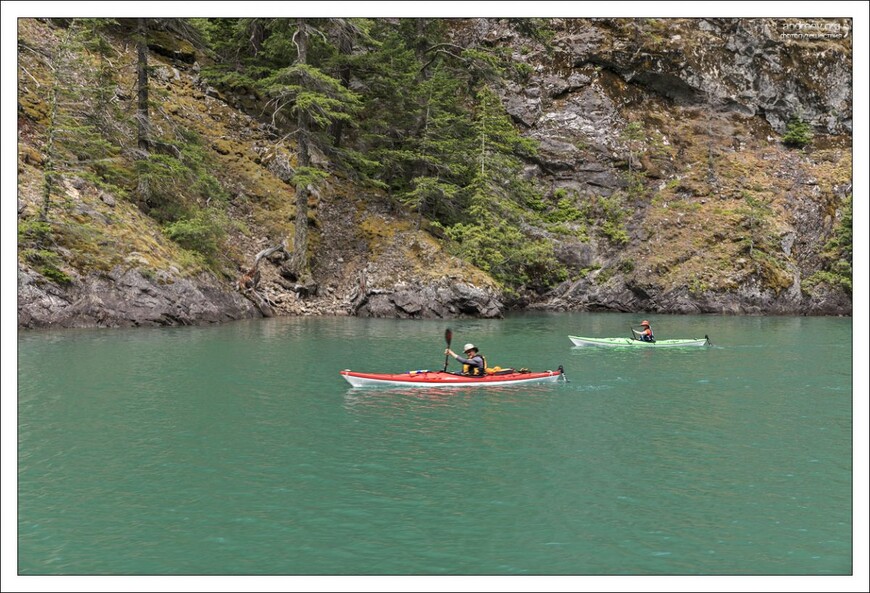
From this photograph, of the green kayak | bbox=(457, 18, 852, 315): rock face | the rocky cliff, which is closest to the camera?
the green kayak

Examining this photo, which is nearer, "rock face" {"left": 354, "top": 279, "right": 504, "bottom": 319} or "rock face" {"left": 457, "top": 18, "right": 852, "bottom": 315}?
"rock face" {"left": 354, "top": 279, "right": 504, "bottom": 319}

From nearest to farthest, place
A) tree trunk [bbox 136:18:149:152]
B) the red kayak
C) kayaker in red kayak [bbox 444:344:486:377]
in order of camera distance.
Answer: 1. the red kayak
2. kayaker in red kayak [bbox 444:344:486:377]
3. tree trunk [bbox 136:18:149:152]

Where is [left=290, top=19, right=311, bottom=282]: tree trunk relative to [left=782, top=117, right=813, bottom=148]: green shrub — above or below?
below

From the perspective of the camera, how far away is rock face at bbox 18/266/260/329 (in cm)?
3094

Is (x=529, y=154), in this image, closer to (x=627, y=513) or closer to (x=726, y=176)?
(x=726, y=176)

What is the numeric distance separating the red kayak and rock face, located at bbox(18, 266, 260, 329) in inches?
669

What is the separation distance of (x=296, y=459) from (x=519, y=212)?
3895 cm

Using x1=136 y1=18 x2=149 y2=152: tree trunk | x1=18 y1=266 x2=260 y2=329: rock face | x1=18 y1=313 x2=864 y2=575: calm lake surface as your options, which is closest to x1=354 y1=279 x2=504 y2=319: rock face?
x1=18 y1=266 x2=260 y2=329: rock face

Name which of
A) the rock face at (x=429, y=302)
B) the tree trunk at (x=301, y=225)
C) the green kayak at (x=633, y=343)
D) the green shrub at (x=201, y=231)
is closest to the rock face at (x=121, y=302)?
the green shrub at (x=201, y=231)

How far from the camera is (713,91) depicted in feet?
211

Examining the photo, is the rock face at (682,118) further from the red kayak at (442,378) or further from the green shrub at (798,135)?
the red kayak at (442,378)

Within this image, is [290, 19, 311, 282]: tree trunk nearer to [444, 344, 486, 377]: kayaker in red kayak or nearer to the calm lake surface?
the calm lake surface

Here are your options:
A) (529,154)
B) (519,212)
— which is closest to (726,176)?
(529,154)

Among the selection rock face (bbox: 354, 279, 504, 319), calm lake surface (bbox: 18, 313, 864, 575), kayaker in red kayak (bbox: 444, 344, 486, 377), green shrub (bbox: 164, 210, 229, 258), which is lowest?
calm lake surface (bbox: 18, 313, 864, 575)
